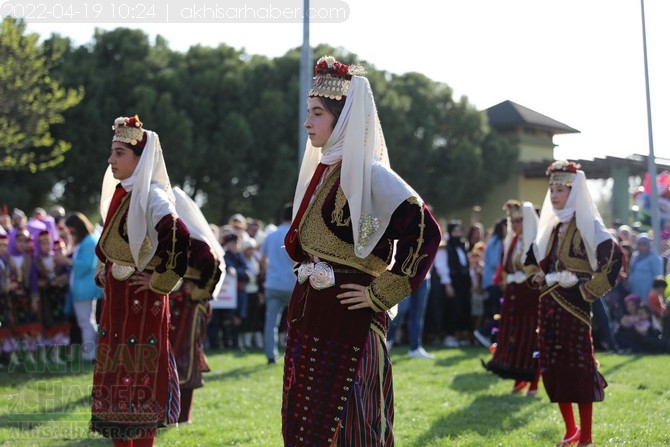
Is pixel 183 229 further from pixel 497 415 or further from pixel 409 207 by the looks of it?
pixel 497 415

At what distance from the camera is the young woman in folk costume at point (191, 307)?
7180 mm

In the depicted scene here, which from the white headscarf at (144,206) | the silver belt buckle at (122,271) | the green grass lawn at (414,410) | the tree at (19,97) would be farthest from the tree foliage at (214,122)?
the silver belt buckle at (122,271)

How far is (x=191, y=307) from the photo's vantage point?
789 cm

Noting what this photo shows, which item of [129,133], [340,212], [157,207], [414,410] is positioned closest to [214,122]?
[414,410]

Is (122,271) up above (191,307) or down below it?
above

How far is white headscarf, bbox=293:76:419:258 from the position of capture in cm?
445

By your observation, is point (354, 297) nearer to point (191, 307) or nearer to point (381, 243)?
point (381, 243)

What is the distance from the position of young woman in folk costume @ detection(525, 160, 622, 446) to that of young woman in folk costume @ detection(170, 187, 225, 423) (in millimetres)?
2611

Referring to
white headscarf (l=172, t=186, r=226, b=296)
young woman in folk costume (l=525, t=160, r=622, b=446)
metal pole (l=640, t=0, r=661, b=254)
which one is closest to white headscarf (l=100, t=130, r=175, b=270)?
white headscarf (l=172, t=186, r=226, b=296)

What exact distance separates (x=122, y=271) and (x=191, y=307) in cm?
201

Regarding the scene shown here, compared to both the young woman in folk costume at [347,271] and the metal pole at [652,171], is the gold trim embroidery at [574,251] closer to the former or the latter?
the young woman in folk costume at [347,271]

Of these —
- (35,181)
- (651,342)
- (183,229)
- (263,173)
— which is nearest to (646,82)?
(651,342)

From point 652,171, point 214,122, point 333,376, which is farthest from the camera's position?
point 214,122

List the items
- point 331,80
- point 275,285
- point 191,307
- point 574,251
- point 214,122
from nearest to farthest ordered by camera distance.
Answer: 1. point 331,80
2. point 574,251
3. point 191,307
4. point 275,285
5. point 214,122
